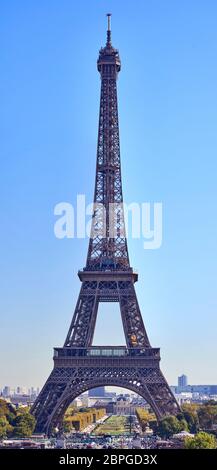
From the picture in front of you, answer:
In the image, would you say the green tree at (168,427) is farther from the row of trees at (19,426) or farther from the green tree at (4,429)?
the green tree at (4,429)

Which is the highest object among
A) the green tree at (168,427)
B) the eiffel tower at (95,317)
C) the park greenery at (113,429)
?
the eiffel tower at (95,317)

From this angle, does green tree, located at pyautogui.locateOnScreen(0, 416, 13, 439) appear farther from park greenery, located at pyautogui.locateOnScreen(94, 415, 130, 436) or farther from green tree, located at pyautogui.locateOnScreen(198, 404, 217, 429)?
green tree, located at pyautogui.locateOnScreen(198, 404, 217, 429)

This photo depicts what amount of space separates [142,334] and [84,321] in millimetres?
4472

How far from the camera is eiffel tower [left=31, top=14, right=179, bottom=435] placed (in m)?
61.9

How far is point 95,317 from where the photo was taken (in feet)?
211

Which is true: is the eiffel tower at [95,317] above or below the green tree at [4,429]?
above

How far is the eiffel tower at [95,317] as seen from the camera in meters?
61.9

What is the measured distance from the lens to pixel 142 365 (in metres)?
62.4

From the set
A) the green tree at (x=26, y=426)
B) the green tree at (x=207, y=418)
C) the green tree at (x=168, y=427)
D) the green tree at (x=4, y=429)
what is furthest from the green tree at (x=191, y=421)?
the green tree at (x=4, y=429)

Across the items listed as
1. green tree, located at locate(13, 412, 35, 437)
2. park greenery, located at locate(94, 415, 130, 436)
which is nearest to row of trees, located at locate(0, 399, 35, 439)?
green tree, located at locate(13, 412, 35, 437)

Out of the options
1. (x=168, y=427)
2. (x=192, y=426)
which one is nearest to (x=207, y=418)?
(x=192, y=426)

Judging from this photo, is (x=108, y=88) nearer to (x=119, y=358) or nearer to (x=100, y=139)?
(x=100, y=139)

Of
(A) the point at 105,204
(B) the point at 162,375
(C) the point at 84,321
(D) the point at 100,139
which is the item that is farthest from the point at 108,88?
(B) the point at 162,375

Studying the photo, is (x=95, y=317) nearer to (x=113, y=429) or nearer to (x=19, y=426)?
(x=19, y=426)
